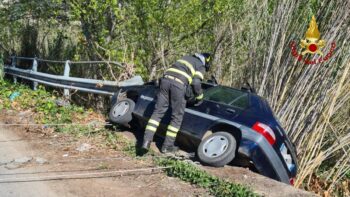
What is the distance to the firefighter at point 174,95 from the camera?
276 inches

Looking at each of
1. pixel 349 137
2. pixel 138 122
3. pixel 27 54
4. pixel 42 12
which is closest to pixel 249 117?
pixel 349 137

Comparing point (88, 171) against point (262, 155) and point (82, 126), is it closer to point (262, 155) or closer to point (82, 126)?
point (82, 126)

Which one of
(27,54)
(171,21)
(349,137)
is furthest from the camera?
(27,54)

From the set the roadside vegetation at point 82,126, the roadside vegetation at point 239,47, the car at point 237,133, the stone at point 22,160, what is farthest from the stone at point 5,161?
the roadside vegetation at point 239,47

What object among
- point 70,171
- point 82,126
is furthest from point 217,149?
point 82,126

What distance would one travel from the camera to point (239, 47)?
394 inches

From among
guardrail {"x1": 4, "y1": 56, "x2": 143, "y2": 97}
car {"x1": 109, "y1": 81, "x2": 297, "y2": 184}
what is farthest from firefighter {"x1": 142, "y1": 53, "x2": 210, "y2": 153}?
guardrail {"x1": 4, "y1": 56, "x2": 143, "y2": 97}

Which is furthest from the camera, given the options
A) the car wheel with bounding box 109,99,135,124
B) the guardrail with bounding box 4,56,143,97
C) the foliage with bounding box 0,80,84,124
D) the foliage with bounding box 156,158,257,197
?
the guardrail with bounding box 4,56,143,97

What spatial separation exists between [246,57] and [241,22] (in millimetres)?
1022

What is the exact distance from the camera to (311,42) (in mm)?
7609

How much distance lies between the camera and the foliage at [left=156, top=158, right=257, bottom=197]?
18.0ft

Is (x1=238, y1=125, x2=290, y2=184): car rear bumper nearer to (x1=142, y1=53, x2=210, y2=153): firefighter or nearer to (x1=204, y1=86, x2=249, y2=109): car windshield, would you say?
(x1=204, y1=86, x2=249, y2=109): car windshield

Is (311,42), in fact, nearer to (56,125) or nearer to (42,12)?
(56,125)

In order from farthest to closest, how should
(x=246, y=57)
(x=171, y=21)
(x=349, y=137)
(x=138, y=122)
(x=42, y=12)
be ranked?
(x=42, y=12) < (x=171, y=21) < (x=246, y=57) < (x=138, y=122) < (x=349, y=137)
